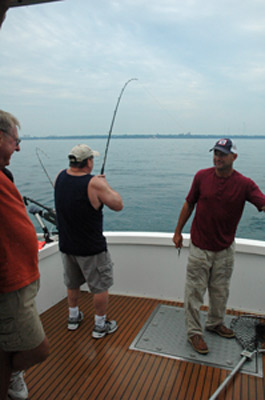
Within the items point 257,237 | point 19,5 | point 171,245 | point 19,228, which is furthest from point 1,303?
point 257,237

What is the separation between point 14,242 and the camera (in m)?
1.08

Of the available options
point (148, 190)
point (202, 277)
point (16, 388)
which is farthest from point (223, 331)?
point (148, 190)

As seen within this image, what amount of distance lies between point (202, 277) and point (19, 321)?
4.13ft

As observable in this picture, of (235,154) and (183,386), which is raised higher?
(235,154)

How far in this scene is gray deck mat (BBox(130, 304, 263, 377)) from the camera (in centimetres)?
186

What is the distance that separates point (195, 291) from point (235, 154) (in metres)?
0.92

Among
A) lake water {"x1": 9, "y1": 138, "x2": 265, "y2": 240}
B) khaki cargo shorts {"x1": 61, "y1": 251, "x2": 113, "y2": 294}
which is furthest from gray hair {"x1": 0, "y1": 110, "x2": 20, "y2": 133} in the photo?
lake water {"x1": 9, "y1": 138, "x2": 265, "y2": 240}

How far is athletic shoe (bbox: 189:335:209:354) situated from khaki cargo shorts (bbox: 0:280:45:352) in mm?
1162

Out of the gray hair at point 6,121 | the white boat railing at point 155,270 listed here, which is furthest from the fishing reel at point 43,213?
the gray hair at point 6,121

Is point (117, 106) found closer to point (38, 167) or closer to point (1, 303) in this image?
point (1, 303)

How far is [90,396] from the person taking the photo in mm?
1629

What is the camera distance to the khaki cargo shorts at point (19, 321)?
3.55 ft

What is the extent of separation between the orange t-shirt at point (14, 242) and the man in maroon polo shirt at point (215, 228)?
1.18 meters

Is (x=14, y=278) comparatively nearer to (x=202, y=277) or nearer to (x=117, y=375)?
(x=117, y=375)
